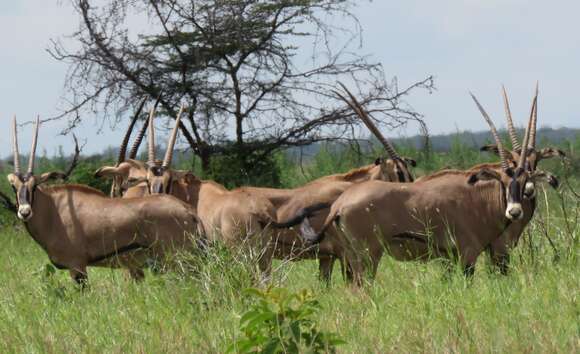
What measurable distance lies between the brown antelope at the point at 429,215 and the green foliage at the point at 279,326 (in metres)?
3.09

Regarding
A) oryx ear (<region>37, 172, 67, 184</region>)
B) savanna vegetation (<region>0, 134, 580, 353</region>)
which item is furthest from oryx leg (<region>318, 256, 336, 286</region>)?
oryx ear (<region>37, 172, 67, 184</region>)

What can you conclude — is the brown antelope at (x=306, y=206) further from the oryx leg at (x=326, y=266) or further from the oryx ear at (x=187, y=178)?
the oryx ear at (x=187, y=178)

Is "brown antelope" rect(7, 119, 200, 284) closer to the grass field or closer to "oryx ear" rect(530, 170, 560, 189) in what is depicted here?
the grass field

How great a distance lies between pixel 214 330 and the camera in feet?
20.5

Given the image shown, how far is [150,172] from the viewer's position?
10625mm

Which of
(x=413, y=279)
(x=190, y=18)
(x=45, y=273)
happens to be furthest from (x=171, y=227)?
(x=190, y=18)

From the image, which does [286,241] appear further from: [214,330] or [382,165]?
[214,330]

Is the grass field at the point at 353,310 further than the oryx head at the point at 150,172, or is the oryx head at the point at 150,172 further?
the oryx head at the point at 150,172

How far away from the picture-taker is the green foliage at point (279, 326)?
16.8ft

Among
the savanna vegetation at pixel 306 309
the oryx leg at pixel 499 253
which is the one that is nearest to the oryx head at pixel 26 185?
the savanna vegetation at pixel 306 309

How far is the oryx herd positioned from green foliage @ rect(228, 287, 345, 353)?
110 inches

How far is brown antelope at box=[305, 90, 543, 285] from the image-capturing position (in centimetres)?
848

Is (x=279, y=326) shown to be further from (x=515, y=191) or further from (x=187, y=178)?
(x=187, y=178)

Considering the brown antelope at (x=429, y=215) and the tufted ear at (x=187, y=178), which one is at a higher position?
Answer: the tufted ear at (x=187, y=178)
